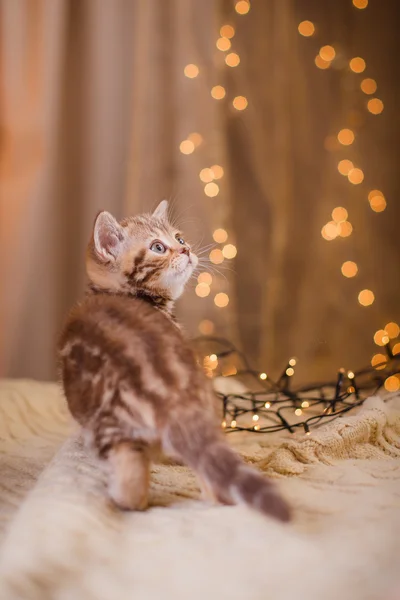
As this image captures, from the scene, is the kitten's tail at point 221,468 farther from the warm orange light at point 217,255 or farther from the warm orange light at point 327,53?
the warm orange light at point 327,53

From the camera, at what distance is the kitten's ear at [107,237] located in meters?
1.29

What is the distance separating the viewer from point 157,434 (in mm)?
985

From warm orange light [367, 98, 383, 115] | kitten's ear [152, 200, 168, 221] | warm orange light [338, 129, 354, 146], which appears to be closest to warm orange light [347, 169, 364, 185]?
warm orange light [338, 129, 354, 146]

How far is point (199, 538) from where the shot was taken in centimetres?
90

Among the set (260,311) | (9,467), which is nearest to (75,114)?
(260,311)

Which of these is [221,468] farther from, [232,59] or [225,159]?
[232,59]

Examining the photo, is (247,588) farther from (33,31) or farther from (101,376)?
(33,31)

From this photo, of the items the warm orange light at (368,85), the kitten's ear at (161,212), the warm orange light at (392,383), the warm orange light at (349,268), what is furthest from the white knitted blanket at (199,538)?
the warm orange light at (368,85)

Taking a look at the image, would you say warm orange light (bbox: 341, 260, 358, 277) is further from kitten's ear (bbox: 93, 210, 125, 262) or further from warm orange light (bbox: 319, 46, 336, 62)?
kitten's ear (bbox: 93, 210, 125, 262)

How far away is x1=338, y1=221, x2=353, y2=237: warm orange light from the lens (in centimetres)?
252

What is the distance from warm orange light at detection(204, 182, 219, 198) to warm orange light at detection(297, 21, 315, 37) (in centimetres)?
73


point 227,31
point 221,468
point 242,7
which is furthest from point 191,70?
point 221,468

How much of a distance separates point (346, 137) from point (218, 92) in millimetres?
565

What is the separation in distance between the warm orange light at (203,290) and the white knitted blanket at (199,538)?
123cm
